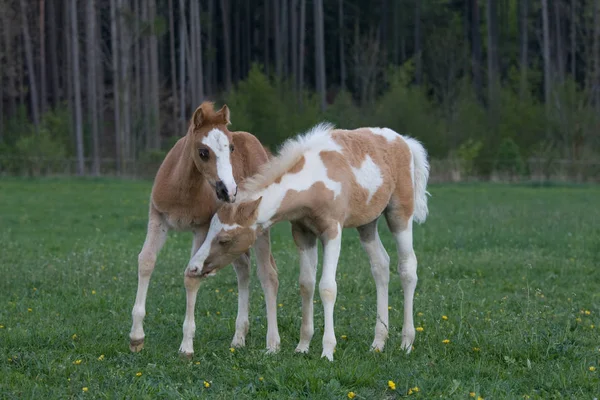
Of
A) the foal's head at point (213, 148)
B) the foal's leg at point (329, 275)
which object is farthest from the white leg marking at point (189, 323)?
the foal's leg at point (329, 275)

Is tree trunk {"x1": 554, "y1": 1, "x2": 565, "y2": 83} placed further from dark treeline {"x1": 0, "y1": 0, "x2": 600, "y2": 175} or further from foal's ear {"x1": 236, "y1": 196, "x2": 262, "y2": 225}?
foal's ear {"x1": 236, "y1": 196, "x2": 262, "y2": 225}

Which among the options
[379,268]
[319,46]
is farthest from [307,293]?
[319,46]

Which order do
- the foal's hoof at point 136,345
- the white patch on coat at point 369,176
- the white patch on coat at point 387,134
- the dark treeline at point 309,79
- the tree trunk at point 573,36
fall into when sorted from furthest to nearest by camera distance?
the tree trunk at point 573,36 → the dark treeline at point 309,79 → the white patch on coat at point 387,134 → the white patch on coat at point 369,176 → the foal's hoof at point 136,345

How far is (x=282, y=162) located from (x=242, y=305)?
153 centimetres

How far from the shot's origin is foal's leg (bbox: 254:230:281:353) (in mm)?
7031

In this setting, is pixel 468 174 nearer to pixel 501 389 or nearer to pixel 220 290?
pixel 220 290

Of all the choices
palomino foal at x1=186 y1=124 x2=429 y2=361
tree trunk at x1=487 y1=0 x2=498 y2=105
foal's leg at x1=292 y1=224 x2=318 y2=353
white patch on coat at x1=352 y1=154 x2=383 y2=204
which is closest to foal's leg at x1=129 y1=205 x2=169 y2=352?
palomino foal at x1=186 y1=124 x2=429 y2=361

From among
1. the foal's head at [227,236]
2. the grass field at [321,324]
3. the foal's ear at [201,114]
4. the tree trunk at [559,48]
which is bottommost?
the grass field at [321,324]

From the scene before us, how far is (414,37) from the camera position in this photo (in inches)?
2266

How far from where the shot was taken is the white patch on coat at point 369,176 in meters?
6.79

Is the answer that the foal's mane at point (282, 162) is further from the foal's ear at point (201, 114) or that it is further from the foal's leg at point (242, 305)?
the foal's leg at point (242, 305)

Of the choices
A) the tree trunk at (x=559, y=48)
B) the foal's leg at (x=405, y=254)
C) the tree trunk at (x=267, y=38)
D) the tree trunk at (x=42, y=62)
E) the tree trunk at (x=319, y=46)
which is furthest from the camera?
the tree trunk at (x=267, y=38)

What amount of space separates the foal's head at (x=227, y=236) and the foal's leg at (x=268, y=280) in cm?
88

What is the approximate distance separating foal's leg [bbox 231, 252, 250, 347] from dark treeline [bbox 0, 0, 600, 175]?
2623 centimetres
